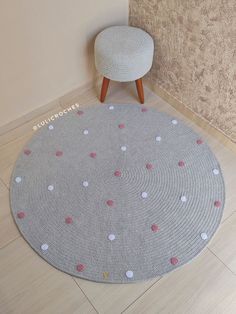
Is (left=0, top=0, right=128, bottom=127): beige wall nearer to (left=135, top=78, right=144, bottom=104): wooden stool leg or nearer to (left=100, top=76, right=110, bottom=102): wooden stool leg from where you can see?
(left=100, top=76, right=110, bottom=102): wooden stool leg

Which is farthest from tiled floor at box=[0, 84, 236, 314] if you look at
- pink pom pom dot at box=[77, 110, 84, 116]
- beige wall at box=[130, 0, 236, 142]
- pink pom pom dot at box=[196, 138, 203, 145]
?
pink pom pom dot at box=[77, 110, 84, 116]

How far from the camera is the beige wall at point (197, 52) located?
1.42m

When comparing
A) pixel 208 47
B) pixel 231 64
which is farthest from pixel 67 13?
pixel 231 64

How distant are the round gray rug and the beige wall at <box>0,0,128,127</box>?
Answer: 0.20 m

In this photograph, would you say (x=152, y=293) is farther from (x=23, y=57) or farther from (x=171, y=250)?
(x=23, y=57)

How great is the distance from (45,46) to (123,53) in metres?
0.39

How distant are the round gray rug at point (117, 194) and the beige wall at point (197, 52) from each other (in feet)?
0.58

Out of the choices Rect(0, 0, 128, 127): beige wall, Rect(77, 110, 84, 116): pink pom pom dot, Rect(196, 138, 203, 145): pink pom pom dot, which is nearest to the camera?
Rect(0, 0, 128, 127): beige wall

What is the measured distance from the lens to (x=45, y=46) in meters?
1.62

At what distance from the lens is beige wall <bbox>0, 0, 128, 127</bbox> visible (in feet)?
4.83

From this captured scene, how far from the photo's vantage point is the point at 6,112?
1.70 meters

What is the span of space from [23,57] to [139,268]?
43.9 inches

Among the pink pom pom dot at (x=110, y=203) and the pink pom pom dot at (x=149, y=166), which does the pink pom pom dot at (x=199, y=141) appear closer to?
the pink pom pom dot at (x=149, y=166)

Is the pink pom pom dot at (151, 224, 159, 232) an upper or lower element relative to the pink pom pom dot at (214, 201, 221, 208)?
lower
